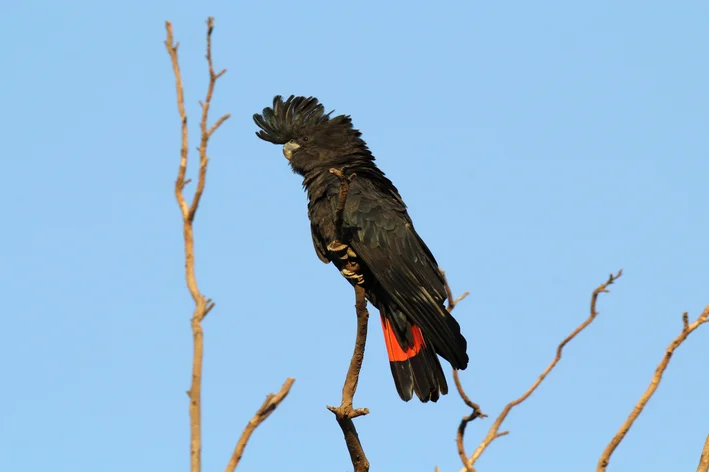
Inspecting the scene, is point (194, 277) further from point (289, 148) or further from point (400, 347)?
point (289, 148)

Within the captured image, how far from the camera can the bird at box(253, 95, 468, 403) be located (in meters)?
5.79

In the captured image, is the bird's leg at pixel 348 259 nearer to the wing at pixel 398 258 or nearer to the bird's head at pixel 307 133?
the wing at pixel 398 258

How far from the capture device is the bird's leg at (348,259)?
635cm

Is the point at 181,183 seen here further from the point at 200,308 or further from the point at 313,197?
the point at 313,197

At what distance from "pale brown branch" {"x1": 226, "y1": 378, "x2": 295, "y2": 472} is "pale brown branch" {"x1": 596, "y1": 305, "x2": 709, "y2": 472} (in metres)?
1.27

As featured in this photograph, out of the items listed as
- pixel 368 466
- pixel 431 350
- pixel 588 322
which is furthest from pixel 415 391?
pixel 588 322

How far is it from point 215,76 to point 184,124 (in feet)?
1.35

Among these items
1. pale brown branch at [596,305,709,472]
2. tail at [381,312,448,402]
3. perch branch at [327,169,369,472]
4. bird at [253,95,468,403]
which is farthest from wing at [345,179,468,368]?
pale brown branch at [596,305,709,472]

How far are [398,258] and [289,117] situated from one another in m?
1.97

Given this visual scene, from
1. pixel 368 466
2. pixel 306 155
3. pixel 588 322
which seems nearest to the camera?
pixel 588 322

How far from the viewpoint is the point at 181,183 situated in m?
2.38

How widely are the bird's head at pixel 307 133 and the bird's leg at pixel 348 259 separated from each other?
0.94m

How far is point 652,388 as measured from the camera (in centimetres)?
323

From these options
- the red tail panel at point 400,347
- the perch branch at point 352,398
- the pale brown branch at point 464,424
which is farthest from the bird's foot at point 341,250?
the pale brown branch at point 464,424
